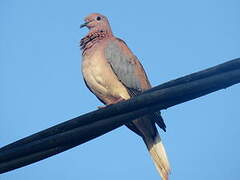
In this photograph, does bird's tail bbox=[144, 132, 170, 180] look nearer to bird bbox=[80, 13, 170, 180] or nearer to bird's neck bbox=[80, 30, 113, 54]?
bird bbox=[80, 13, 170, 180]

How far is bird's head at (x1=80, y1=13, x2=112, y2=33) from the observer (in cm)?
605

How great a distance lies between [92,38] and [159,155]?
1.84 m

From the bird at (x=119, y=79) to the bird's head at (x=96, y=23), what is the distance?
0.46 metres

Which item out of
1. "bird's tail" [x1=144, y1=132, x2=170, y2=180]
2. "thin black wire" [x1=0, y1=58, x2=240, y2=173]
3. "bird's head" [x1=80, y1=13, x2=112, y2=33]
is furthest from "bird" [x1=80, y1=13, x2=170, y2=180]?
"thin black wire" [x1=0, y1=58, x2=240, y2=173]

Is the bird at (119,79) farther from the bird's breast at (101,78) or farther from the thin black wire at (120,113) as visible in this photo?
the thin black wire at (120,113)

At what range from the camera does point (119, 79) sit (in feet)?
16.8

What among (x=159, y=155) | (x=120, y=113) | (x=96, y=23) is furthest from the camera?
(x=96, y=23)

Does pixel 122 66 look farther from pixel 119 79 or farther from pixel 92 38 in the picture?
pixel 92 38

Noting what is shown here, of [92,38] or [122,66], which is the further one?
[92,38]

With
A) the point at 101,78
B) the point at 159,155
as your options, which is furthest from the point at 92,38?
the point at 159,155

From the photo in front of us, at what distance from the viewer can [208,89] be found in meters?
2.55

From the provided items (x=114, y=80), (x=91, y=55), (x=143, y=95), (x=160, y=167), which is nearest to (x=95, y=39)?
(x=91, y=55)

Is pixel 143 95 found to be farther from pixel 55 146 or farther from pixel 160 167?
pixel 160 167

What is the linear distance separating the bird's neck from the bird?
0.09ft
